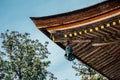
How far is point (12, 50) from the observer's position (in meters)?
43.5

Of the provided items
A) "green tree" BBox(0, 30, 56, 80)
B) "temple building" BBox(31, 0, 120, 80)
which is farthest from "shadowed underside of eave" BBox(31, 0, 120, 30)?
"green tree" BBox(0, 30, 56, 80)

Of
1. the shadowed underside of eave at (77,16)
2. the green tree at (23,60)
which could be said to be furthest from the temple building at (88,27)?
the green tree at (23,60)

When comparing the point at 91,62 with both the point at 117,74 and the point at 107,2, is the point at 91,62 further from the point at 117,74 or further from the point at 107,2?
the point at 107,2

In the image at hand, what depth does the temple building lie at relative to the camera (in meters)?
5.46

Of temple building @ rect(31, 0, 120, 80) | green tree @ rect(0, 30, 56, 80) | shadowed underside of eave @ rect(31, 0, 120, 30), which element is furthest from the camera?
green tree @ rect(0, 30, 56, 80)

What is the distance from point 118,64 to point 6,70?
3581cm

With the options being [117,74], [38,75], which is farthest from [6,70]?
[117,74]

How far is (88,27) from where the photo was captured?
5.91 metres

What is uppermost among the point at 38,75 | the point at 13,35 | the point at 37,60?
the point at 13,35

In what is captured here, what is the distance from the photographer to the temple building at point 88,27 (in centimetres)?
546

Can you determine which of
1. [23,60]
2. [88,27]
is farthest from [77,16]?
[23,60]

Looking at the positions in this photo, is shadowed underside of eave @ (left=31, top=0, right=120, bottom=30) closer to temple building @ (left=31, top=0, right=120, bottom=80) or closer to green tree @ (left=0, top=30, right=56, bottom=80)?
temple building @ (left=31, top=0, right=120, bottom=80)

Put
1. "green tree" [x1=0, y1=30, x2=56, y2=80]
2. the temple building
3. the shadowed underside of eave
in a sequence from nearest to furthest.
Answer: the shadowed underside of eave < the temple building < "green tree" [x1=0, y1=30, x2=56, y2=80]

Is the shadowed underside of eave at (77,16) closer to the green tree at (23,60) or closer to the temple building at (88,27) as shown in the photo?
the temple building at (88,27)
